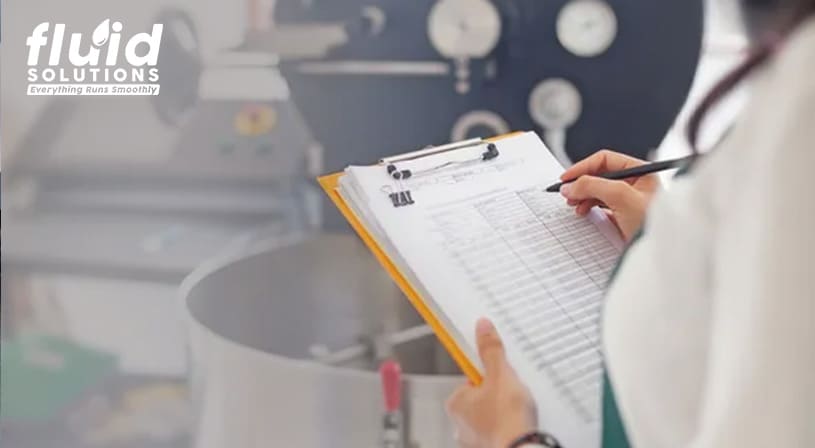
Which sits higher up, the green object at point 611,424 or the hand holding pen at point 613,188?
the hand holding pen at point 613,188

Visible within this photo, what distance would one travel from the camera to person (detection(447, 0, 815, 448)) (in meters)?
0.34

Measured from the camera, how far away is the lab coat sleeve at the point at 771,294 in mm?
335

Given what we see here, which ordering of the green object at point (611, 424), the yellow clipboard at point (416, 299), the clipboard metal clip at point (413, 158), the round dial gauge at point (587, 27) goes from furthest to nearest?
the round dial gauge at point (587, 27)
the clipboard metal clip at point (413, 158)
the yellow clipboard at point (416, 299)
the green object at point (611, 424)

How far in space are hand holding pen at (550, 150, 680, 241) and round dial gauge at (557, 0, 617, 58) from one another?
266 mm

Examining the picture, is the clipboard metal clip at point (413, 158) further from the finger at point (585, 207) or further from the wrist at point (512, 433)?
the wrist at point (512, 433)

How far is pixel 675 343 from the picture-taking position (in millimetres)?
399

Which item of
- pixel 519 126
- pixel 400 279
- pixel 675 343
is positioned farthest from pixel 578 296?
pixel 519 126

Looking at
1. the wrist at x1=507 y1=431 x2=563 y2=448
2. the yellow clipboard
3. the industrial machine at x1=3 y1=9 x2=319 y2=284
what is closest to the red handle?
the yellow clipboard

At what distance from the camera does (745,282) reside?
35cm

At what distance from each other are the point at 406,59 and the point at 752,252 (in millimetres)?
725

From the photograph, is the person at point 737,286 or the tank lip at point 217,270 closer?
the person at point 737,286

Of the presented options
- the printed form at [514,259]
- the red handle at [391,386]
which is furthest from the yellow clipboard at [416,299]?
the red handle at [391,386]

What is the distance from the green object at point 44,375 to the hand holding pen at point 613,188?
2.14ft

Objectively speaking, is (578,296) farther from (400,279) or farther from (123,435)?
(123,435)
